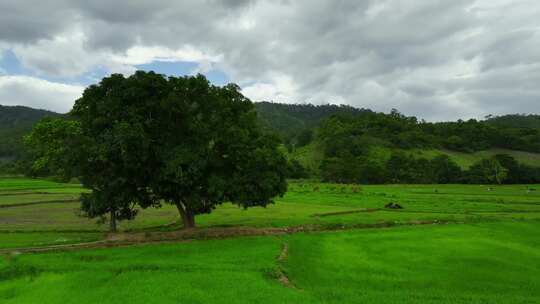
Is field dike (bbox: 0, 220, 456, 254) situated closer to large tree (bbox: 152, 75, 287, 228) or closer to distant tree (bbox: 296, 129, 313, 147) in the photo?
large tree (bbox: 152, 75, 287, 228)

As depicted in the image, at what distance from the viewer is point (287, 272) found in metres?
18.9

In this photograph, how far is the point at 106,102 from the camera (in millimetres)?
26688

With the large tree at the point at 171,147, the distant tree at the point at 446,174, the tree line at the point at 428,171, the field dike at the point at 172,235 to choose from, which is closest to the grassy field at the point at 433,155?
the tree line at the point at 428,171

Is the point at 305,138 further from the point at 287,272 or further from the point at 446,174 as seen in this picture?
the point at 287,272

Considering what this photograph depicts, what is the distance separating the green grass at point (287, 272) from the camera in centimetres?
1525

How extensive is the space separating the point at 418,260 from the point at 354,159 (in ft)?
360

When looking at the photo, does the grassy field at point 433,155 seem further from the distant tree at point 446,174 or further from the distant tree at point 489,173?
the distant tree at point 489,173

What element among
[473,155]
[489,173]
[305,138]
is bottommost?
[489,173]

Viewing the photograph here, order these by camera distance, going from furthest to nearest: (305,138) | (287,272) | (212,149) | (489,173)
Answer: (305,138), (489,173), (212,149), (287,272)

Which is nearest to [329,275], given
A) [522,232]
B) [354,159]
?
[522,232]

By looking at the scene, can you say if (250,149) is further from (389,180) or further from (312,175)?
(312,175)

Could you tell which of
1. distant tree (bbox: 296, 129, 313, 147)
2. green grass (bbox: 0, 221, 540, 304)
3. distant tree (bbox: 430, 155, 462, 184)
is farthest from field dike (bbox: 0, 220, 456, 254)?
distant tree (bbox: 296, 129, 313, 147)

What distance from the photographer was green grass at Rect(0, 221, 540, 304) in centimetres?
1525

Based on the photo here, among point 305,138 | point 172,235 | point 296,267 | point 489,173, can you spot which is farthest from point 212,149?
point 305,138
